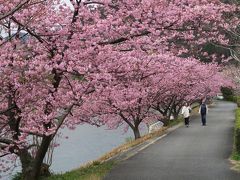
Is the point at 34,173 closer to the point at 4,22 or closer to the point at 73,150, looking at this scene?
the point at 4,22

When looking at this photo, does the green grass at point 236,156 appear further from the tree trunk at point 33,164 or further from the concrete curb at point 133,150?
the tree trunk at point 33,164

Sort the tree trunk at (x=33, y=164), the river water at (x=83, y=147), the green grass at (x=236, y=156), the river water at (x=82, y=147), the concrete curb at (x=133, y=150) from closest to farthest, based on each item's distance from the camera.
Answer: the tree trunk at (x=33, y=164) → the green grass at (x=236, y=156) → the concrete curb at (x=133, y=150) → the river water at (x=82, y=147) → the river water at (x=83, y=147)

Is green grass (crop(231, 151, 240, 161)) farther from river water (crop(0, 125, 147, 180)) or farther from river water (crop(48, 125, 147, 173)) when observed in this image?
river water (crop(48, 125, 147, 173))

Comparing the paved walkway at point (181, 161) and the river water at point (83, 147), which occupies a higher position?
the paved walkway at point (181, 161)

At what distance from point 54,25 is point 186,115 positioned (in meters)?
18.6

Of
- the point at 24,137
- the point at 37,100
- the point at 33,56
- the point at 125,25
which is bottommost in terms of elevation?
the point at 24,137

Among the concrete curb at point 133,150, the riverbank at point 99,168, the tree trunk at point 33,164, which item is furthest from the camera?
the concrete curb at point 133,150

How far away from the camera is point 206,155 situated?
14797 millimetres

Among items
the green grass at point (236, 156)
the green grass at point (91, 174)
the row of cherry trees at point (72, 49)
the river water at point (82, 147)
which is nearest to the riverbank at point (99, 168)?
the green grass at point (91, 174)

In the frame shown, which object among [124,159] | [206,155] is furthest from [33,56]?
[206,155]

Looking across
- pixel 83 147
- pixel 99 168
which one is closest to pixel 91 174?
pixel 99 168

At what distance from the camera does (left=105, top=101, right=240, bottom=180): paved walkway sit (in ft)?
36.7

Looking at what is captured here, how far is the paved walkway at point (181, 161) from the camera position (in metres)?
11.2

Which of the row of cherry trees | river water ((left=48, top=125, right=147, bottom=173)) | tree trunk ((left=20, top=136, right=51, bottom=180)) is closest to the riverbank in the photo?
tree trunk ((left=20, top=136, right=51, bottom=180))
